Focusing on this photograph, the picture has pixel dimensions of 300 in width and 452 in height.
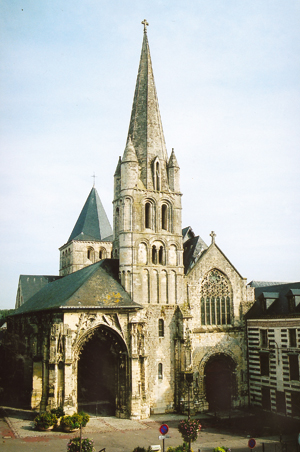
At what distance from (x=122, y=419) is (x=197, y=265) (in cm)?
1324

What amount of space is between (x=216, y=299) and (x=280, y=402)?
361 inches

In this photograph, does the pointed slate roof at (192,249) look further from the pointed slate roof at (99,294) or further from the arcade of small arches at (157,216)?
the pointed slate roof at (99,294)

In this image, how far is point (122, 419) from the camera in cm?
3108

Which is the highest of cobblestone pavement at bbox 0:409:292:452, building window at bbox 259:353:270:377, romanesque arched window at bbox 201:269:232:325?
romanesque arched window at bbox 201:269:232:325

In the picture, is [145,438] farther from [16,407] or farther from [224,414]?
[16,407]

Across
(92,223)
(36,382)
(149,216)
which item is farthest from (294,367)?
(92,223)

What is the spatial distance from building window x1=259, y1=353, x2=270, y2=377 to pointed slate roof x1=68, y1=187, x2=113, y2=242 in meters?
29.6

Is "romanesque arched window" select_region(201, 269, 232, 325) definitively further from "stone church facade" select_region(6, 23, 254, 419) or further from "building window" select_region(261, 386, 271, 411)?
"building window" select_region(261, 386, 271, 411)

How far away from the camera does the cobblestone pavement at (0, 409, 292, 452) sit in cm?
2400

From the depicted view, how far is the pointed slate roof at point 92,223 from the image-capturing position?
196 ft

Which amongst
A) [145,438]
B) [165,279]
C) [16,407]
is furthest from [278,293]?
[16,407]

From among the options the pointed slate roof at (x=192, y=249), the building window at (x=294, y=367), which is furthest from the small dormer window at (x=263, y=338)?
the pointed slate roof at (x=192, y=249)

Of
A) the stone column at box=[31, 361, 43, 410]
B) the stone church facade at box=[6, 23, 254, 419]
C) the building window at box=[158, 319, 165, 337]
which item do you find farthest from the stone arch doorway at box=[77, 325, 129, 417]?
the building window at box=[158, 319, 165, 337]

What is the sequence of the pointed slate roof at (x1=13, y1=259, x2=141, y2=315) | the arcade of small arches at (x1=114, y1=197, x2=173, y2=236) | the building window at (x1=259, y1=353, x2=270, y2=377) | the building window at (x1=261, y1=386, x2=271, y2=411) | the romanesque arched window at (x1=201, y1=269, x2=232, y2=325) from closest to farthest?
the pointed slate roof at (x1=13, y1=259, x2=141, y2=315) → the building window at (x1=261, y1=386, x2=271, y2=411) → the building window at (x1=259, y1=353, x2=270, y2=377) → the arcade of small arches at (x1=114, y1=197, x2=173, y2=236) → the romanesque arched window at (x1=201, y1=269, x2=232, y2=325)
